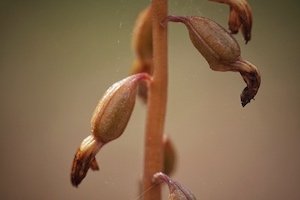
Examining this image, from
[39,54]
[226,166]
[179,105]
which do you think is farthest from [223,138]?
[39,54]

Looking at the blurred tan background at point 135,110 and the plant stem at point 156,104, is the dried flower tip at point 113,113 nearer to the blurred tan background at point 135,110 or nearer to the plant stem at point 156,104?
the plant stem at point 156,104

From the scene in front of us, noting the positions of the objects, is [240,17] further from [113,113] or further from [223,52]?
[113,113]

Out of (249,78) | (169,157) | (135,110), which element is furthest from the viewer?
(135,110)

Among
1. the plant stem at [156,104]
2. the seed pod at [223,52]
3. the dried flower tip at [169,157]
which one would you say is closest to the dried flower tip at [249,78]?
the seed pod at [223,52]

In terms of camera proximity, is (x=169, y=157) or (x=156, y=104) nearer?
(x=156, y=104)

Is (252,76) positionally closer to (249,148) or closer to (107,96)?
(107,96)

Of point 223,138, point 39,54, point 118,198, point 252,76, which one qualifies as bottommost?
point 118,198

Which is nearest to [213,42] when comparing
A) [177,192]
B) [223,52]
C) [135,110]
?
[223,52]
